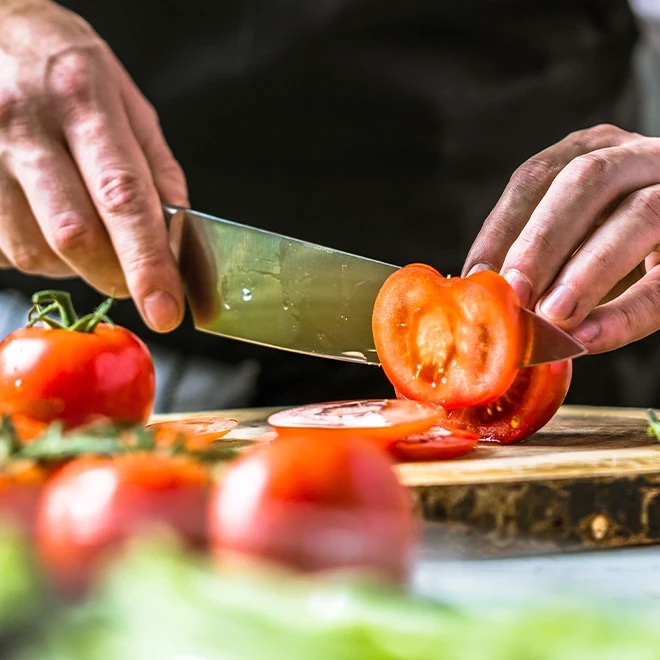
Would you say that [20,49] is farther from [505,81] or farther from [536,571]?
[536,571]

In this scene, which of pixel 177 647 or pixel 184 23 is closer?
pixel 177 647

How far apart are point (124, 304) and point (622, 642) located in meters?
2.07

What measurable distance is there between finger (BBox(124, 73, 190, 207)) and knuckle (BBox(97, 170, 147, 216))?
275mm

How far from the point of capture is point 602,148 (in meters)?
1.72

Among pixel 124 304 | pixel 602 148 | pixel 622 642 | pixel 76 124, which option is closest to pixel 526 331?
pixel 602 148

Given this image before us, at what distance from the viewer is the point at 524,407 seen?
1432 millimetres

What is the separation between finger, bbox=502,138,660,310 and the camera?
145 cm

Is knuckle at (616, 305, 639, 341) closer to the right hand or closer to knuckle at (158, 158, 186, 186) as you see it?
the right hand

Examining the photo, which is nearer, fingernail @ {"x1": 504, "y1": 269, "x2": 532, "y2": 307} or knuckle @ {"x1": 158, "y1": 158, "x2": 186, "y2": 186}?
fingernail @ {"x1": 504, "y1": 269, "x2": 532, "y2": 307}

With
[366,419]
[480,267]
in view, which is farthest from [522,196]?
[366,419]

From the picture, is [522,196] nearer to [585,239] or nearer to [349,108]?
[585,239]

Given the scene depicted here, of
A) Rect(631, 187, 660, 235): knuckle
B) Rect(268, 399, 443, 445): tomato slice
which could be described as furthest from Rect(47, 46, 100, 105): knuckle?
Rect(631, 187, 660, 235): knuckle

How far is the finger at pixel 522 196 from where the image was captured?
1.58 metres

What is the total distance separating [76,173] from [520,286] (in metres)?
0.77
